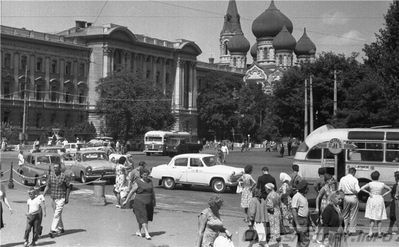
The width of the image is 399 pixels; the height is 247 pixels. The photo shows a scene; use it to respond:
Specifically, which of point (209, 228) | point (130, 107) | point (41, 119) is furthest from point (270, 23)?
point (209, 228)

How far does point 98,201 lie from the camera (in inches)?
790

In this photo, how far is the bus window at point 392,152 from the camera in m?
21.6

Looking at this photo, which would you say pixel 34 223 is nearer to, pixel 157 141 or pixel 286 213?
pixel 286 213

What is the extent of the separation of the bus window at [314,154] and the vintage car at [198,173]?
2.69 meters

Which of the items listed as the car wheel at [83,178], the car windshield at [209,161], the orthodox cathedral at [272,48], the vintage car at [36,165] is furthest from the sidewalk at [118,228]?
the orthodox cathedral at [272,48]

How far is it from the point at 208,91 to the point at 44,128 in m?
44.0

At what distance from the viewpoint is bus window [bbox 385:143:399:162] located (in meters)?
21.6

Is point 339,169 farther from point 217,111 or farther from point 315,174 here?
point 217,111

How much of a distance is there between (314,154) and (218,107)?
8979 centimetres

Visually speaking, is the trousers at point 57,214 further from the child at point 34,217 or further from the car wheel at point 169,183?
the car wheel at point 169,183

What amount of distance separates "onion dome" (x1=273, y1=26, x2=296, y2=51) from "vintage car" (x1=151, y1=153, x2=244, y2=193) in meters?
115

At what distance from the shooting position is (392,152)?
21703 millimetres

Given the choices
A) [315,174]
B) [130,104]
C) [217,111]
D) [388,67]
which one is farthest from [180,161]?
[217,111]

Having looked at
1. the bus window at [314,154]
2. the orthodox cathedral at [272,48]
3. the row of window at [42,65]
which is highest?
the orthodox cathedral at [272,48]
